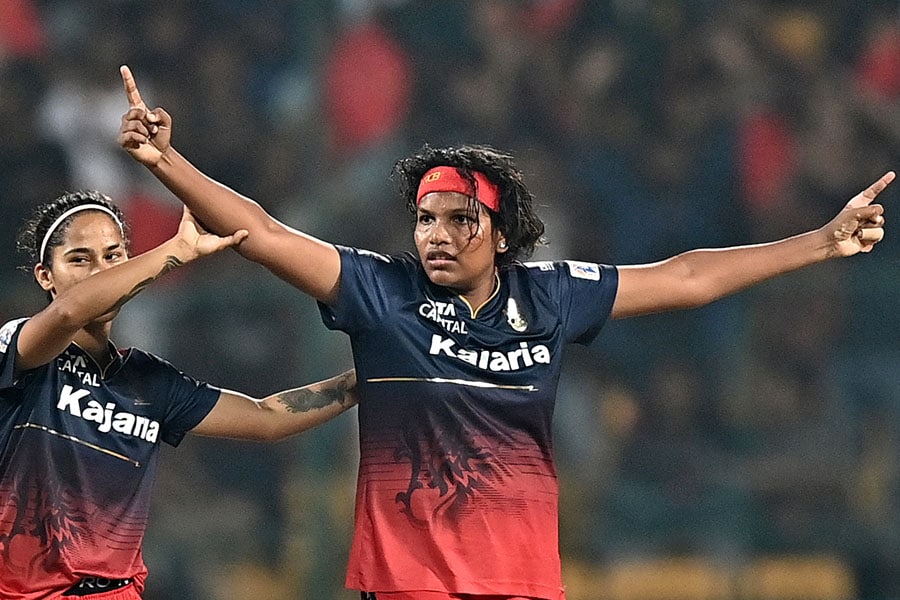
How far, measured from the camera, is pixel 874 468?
6656 millimetres

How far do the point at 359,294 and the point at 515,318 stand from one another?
1.31 feet

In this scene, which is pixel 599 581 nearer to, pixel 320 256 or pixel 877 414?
pixel 877 414

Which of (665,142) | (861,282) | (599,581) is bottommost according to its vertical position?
(599,581)

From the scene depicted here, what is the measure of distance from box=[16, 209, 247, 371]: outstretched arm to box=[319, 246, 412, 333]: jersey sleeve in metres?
0.29

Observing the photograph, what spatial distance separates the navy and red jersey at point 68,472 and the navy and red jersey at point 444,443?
1.77 ft

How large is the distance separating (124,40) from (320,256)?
403cm

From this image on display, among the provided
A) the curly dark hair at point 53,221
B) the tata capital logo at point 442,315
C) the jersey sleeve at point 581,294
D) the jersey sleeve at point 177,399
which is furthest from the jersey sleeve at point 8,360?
the jersey sleeve at point 581,294

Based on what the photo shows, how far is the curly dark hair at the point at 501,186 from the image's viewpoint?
146 inches

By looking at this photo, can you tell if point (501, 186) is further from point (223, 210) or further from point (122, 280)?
point (122, 280)

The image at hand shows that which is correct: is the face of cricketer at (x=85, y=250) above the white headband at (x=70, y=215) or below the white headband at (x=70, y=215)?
A: below

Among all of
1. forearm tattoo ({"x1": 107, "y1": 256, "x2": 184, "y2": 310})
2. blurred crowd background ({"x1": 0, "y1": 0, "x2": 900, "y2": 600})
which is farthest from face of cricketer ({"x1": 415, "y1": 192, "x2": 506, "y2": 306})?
blurred crowd background ({"x1": 0, "y1": 0, "x2": 900, "y2": 600})

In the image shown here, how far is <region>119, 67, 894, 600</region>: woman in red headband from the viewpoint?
3412 mm

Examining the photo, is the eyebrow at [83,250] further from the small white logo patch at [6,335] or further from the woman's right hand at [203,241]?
the woman's right hand at [203,241]

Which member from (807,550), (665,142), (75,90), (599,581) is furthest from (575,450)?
(75,90)
